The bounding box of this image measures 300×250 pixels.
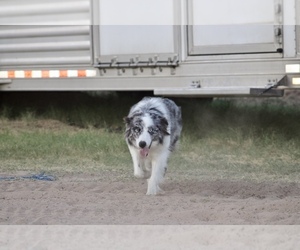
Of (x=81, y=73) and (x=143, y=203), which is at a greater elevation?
(x=81, y=73)

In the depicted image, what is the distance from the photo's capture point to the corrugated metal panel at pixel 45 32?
13.5m

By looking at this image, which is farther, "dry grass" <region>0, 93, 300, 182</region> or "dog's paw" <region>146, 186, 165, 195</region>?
"dry grass" <region>0, 93, 300, 182</region>

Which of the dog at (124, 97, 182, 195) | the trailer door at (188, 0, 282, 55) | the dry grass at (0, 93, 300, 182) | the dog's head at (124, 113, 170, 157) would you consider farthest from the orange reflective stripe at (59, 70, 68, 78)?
the dog's head at (124, 113, 170, 157)

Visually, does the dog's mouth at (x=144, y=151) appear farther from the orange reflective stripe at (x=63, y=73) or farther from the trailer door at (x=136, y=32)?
the orange reflective stripe at (x=63, y=73)

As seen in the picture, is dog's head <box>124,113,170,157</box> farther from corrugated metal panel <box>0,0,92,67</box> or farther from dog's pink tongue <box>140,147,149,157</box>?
corrugated metal panel <box>0,0,92,67</box>

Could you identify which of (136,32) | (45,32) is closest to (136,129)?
(136,32)

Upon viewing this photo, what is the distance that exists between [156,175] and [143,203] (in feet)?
3.59

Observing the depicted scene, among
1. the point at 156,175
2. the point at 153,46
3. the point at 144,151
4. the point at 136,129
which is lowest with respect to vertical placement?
the point at 156,175

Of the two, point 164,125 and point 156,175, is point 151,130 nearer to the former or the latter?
point 164,125

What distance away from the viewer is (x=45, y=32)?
13.8 metres

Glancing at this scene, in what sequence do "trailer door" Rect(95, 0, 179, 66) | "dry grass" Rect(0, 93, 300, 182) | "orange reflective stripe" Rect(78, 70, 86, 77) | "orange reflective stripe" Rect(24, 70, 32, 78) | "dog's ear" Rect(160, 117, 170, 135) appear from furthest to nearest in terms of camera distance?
"orange reflective stripe" Rect(24, 70, 32, 78) < "orange reflective stripe" Rect(78, 70, 86, 77) < "trailer door" Rect(95, 0, 179, 66) < "dry grass" Rect(0, 93, 300, 182) < "dog's ear" Rect(160, 117, 170, 135)

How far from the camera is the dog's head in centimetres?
906

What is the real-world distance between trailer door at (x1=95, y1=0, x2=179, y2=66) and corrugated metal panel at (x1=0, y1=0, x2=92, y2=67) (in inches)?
11.7
